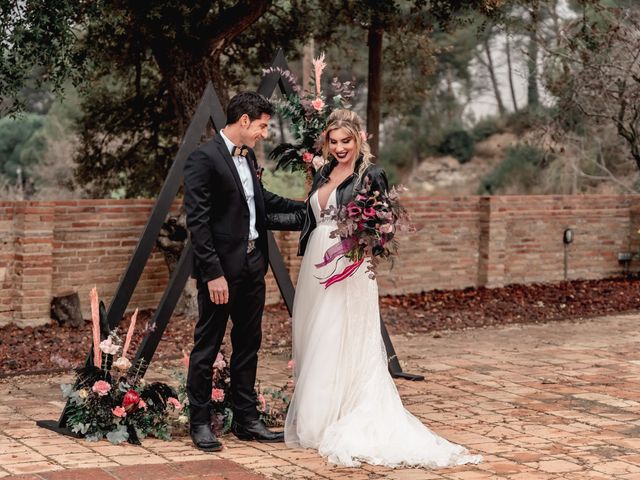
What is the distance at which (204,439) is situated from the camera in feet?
21.4

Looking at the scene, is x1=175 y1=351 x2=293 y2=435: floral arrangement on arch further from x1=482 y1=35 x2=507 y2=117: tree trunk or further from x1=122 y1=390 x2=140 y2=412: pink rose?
x1=482 y1=35 x2=507 y2=117: tree trunk

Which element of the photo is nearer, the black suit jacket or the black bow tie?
the black suit jacket

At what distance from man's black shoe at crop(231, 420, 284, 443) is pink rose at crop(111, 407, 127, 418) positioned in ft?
2.38

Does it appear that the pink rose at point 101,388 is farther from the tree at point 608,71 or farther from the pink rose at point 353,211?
the tree at point 608,71

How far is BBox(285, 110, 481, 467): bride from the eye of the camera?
652 centimetres

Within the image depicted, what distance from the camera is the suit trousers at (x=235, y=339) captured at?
258 inches

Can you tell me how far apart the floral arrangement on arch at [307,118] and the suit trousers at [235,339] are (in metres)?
1.26

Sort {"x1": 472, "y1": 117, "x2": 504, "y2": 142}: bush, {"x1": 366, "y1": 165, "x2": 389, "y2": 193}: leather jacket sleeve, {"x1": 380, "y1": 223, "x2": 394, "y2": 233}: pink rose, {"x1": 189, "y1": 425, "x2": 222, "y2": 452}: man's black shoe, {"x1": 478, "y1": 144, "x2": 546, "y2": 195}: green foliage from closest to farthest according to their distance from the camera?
{"x1": 189, "y1": 425, "x2": 222, "y2": 452}: man's black shoe < {"x1": 380, "y1": 223, "x2": 394, "y2": 233}: pink rose < {"x1": 366, "y1": 165, "x2": 389, "y2": 193}: leather jacket sleeve < {"x1": 478, "y1": 144, "x2": 546, "y2": 195}: green foliage < {"x1": 472, "y1": 117, "x2": 504, "y2": 142}: bush

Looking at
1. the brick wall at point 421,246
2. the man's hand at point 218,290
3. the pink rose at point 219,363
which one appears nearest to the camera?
the man's hand at point 218,290

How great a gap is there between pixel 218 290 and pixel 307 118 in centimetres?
205

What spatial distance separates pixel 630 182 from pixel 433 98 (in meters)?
13.6

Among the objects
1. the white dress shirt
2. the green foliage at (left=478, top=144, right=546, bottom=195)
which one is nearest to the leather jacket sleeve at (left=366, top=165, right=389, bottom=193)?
the white dress shirt

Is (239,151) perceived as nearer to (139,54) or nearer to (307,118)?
(307,118)

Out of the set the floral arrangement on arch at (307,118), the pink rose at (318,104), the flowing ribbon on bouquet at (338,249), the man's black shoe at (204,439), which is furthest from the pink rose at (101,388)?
the pink rose at (318,104)
